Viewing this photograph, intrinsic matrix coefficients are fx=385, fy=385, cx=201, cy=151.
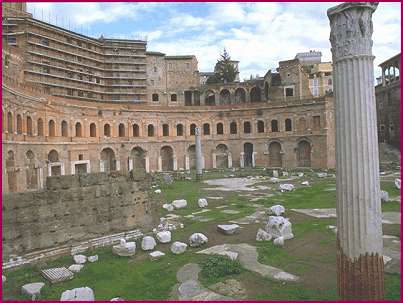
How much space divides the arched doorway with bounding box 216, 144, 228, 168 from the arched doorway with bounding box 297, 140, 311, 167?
7927 mm

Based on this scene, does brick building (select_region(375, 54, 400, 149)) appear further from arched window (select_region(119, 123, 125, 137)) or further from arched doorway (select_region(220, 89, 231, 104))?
arched window (select_region(119, 123, 125, 137))

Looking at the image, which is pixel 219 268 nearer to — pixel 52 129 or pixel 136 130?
pixel 52 129

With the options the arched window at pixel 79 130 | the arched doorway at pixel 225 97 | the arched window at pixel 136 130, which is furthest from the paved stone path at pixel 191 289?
the arched doorway at pixel 225 97

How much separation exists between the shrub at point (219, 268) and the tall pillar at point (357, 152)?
3.36 m

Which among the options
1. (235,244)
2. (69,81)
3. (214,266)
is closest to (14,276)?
(214,266)

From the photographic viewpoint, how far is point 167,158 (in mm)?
42500

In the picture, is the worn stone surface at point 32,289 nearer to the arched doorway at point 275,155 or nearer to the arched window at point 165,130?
the arched window at point 165,130

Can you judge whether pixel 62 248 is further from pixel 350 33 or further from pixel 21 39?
pixel 21 39

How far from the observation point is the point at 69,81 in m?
38.8

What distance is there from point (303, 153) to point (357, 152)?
3597 cm

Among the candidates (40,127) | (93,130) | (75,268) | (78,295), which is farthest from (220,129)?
(78,295)

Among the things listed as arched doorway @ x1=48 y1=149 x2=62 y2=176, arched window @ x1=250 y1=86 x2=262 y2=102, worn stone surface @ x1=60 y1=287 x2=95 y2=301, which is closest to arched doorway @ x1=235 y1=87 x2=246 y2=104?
arched window @ x1=250 y1=86 x2=262 y2=102

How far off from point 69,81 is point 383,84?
33.3 m

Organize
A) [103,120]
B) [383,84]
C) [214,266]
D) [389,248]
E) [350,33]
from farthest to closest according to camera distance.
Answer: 1. [383,84]
2. [103,120]
3. [389,248]
4. [214,266]
5. [350,33]
